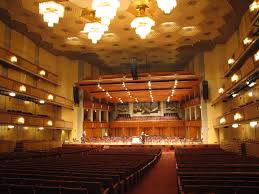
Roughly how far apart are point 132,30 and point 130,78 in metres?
3.61

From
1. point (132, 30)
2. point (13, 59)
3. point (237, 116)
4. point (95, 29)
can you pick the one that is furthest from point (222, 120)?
point (13, 59)

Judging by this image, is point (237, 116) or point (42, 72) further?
point (42, 72)

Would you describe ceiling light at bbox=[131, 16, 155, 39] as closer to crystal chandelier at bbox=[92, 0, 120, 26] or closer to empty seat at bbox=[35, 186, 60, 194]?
crystal chandelier at bbox=[92, 0, 120, 26]

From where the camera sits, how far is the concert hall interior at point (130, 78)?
370 inches

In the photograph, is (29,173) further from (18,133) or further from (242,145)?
(18,133)

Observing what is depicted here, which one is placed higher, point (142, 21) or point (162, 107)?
point (142, 21)

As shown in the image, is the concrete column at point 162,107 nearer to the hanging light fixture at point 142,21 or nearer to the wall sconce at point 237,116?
the wall sconce at point 237,116

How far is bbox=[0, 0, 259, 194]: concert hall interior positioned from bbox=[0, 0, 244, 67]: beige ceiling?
0.07m

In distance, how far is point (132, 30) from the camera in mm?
16562

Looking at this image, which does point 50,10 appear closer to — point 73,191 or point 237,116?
point 73,191

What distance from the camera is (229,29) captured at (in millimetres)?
16281

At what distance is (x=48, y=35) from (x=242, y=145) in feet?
47.4

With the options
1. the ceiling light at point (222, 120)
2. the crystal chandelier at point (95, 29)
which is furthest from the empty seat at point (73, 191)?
the ceiling light at point (222, 120)

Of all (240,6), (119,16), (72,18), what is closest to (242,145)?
(240,6)
